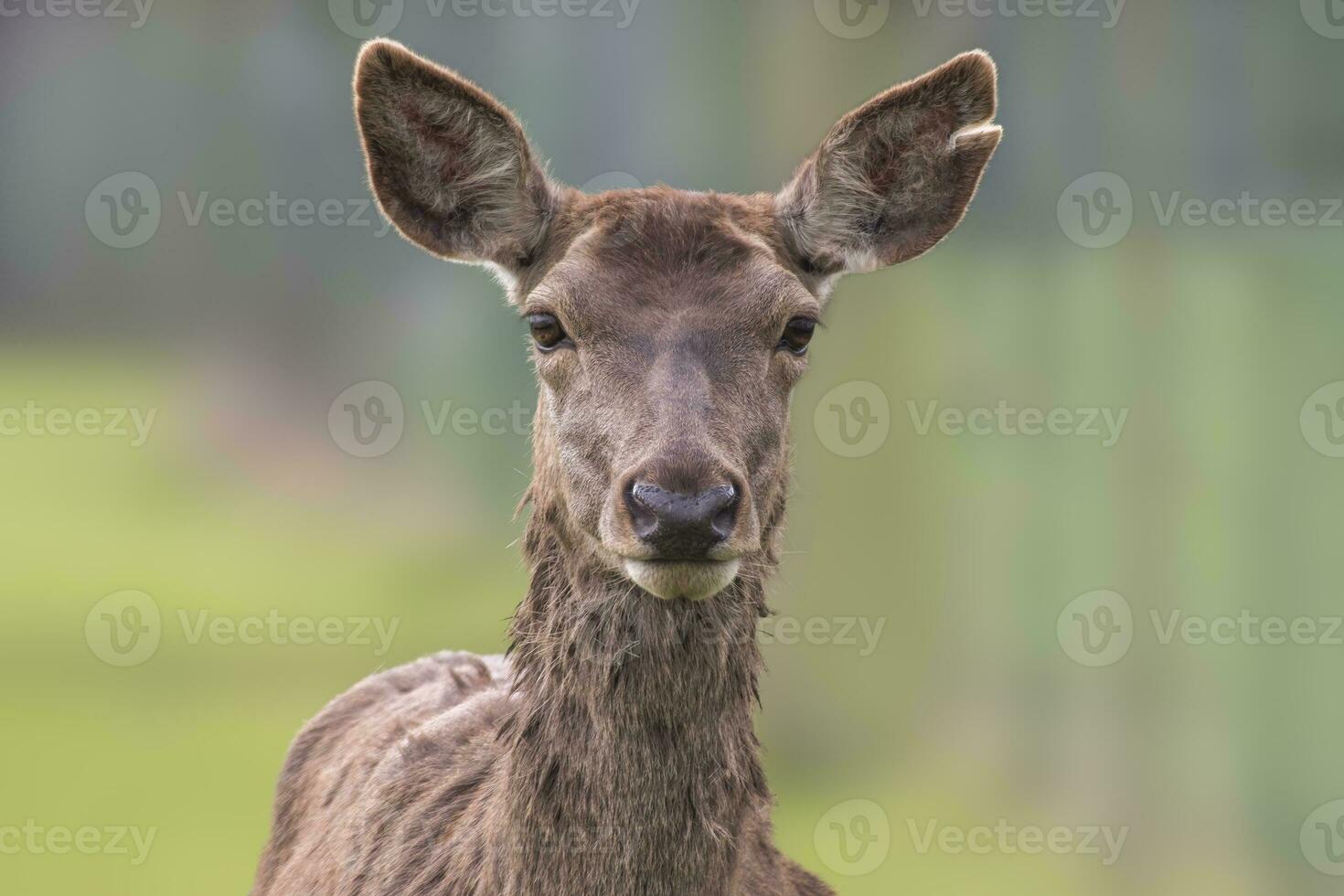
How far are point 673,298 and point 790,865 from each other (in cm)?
264

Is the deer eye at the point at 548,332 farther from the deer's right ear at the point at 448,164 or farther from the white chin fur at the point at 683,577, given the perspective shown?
the white chin fur at the point at 683,577

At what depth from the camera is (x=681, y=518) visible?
3492 mm

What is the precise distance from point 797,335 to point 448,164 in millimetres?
1467

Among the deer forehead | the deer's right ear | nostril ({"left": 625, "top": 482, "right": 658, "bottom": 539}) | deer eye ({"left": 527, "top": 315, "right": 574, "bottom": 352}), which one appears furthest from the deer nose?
the deer's right ear

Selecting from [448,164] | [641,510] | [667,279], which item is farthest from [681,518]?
[448,164]

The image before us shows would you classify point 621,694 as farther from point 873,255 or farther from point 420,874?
point 873,255

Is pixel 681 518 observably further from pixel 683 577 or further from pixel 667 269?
pixel 667 269

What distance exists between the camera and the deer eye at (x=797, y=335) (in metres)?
4.31

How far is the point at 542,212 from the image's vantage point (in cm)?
463

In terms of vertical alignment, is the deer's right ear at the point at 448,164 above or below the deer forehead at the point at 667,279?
above

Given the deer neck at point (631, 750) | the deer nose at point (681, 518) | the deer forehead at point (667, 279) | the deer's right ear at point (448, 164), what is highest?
the deer's right ear at point (448, 164)

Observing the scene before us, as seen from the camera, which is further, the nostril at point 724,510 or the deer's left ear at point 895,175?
the deer's left ear at point 895,175

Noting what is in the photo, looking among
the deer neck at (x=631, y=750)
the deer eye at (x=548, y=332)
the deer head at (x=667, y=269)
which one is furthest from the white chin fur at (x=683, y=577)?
the deer eye at (x=548, y=332)

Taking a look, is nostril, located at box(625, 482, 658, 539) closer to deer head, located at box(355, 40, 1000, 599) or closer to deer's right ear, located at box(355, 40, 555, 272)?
deer head, located at box(355, 40, 1000, 599)
